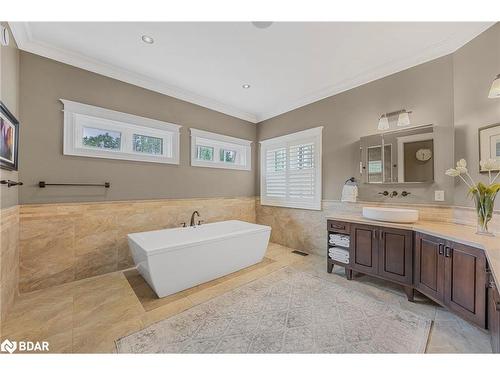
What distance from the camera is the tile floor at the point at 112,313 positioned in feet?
4.93

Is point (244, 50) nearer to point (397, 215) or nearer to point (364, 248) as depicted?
point (397, 215)

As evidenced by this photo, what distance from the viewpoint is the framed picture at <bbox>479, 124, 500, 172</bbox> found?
184 centimetres

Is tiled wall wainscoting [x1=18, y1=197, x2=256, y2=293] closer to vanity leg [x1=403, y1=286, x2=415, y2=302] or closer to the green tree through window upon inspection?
the green tree through window

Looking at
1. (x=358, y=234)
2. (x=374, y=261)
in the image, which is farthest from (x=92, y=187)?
(x=374, y=261)

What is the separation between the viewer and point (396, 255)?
2.13 m

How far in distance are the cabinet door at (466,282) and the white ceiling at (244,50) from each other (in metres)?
2.16

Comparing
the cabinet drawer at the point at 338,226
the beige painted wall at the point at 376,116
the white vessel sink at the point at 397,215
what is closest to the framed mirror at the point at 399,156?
the beige painted wall at the point at 376,116

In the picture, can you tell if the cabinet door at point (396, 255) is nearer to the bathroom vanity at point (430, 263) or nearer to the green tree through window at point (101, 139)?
the bathroom vanity at point (430, 263)

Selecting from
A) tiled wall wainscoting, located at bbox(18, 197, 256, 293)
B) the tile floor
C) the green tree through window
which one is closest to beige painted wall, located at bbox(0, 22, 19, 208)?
tiled wall wainscoting, located at bbox(18, 197, 256, 293)

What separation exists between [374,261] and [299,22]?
8.80ft

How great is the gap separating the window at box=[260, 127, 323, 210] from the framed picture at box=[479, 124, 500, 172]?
1.83 m

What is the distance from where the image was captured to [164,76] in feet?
9.55

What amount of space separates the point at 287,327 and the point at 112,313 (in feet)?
5.32

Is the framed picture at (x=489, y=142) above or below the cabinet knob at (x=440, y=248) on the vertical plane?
above
